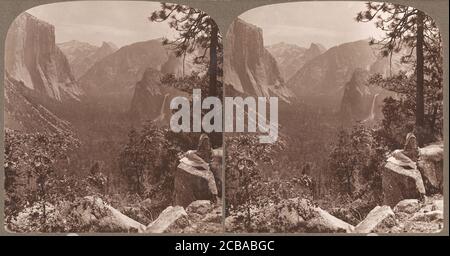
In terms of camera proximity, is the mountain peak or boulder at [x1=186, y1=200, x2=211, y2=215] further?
the mountain peak

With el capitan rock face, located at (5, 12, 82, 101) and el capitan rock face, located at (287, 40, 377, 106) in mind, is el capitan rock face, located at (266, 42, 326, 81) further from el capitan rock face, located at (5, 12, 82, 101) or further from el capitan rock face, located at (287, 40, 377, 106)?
el capitan rock face, located at (5, 12, 82, 101)

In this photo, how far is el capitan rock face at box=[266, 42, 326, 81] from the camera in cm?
620

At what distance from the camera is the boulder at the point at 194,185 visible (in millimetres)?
6160

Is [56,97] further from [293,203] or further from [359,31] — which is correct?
[359,31]

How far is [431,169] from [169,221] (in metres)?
2.47

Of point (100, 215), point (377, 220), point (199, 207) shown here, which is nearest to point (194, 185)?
point (199, 207)

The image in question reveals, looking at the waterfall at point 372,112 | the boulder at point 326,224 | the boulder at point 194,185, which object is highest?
the waterfall at point 372,112

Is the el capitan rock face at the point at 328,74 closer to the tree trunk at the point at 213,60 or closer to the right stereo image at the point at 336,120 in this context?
the right stereo image at the point at 336,120

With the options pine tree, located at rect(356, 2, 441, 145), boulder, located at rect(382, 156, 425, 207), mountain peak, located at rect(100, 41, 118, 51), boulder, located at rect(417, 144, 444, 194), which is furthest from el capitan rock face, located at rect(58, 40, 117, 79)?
boulder, located at rect(417, 144, 444, 194)

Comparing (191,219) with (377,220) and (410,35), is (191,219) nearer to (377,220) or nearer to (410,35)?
(377,220)

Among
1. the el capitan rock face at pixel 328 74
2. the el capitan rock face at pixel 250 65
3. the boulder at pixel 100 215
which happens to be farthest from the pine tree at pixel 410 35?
the boulder at pixel 100 215

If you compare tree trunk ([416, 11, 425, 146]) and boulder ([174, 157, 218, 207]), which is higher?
tree trunk ([416, 11, 425, 146])

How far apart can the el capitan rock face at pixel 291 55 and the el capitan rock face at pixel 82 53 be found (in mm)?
1526

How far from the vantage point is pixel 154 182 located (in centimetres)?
618
